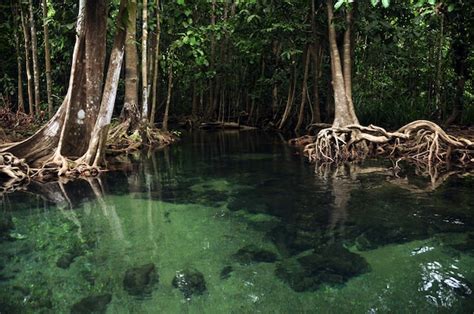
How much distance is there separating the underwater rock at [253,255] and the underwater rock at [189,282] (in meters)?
0.50

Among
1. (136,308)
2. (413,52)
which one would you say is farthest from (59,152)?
(413,52)

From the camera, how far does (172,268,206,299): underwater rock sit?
377 centimetres

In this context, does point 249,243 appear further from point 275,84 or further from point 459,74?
point 275,84

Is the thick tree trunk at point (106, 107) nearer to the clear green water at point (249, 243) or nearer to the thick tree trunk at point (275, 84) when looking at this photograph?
the clear green water at point (249, 243)

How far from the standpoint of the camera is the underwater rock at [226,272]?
4.08 metres

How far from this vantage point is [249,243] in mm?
4930

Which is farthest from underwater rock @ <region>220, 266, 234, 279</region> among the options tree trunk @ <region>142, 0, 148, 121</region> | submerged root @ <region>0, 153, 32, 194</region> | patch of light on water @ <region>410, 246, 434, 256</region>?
tree trunk @ <region>142, 0, 148, 121</region>

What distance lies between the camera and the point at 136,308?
137 inches

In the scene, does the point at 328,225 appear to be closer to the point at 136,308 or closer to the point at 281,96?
the point at 136,308

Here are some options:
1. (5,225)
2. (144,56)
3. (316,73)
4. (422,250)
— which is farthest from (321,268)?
(316,73)

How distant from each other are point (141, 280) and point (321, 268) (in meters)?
1.61

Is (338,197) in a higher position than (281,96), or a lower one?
lower

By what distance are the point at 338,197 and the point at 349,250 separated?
226 centimetres

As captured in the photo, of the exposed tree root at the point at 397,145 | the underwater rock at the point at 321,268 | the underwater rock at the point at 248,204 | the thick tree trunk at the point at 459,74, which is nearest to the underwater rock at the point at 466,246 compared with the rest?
the underwater rock at the point at 321,268
